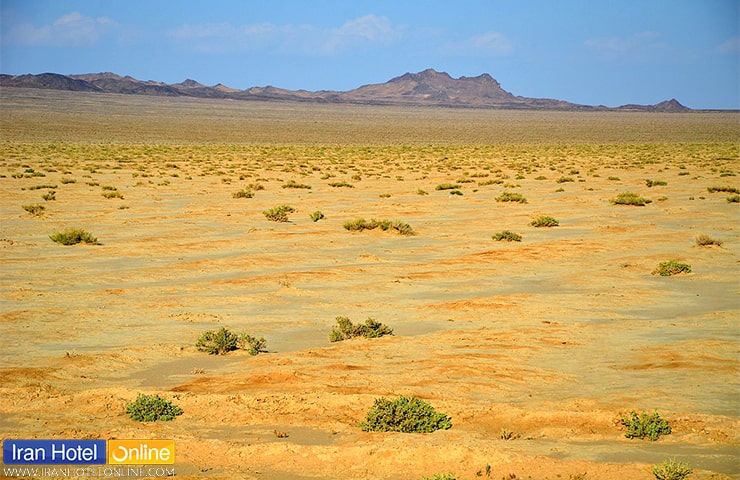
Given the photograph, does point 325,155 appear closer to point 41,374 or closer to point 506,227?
point 506,227

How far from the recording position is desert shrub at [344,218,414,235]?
18031 mm

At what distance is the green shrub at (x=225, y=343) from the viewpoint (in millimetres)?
8812

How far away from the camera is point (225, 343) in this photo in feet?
28.9

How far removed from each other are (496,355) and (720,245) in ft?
31.9

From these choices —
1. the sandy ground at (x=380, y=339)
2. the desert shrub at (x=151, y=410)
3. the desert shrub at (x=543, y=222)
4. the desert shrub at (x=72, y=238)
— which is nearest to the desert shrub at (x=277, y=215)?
the sandy ground at (x=380, y=339)

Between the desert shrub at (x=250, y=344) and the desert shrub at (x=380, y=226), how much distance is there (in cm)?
913

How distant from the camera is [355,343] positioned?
927cm

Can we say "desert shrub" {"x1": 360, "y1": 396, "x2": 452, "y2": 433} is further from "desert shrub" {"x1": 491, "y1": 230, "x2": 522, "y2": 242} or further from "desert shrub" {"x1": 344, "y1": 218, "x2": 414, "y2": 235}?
"desert shrub" {"x1": 344, "y1": 218, "x2": 414, "y2": 235}

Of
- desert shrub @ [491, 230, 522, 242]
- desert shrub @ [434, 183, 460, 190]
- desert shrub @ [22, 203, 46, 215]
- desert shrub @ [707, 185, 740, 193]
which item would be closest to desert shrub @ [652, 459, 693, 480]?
desert shrub @ [491, 230, 522, 242]

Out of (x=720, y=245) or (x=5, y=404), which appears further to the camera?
(x=720, y=245)

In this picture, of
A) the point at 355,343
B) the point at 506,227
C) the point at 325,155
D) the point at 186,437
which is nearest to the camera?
the point at 186,437

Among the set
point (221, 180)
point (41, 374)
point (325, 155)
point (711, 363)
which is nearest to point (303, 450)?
point (41, 374)

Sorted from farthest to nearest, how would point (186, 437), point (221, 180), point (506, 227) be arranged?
1. point (221, 180)
2. point (506, 227)
3. point (186, 437)

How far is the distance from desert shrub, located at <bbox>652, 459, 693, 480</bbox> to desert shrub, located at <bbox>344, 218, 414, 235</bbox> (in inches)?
499
